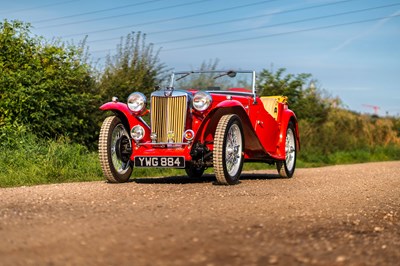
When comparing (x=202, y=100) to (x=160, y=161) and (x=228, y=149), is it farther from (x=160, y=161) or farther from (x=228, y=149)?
(x=160, y=161)

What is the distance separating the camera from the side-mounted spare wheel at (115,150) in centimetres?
923

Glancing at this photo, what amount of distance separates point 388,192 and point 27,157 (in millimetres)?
6075

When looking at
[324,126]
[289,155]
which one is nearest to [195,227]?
[289,155]

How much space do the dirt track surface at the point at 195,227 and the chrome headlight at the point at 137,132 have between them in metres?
1.32

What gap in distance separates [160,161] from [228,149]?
0.99 metres

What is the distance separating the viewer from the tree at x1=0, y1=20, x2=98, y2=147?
12.4 meters

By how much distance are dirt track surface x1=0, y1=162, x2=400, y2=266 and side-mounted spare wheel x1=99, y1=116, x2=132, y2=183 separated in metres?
1.22

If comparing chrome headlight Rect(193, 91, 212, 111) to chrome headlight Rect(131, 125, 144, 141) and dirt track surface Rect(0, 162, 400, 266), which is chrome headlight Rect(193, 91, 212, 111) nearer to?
chrome headlight Rect(131, 125, 144, 141)

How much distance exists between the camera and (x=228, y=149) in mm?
8938

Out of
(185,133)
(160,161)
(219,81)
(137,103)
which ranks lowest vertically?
(160,161)

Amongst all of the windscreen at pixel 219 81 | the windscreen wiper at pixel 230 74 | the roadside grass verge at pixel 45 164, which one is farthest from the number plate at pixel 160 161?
the windscreen wiper at pixel 230 74

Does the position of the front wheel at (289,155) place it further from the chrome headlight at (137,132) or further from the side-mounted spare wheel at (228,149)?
the chrome headlight at (137,132)

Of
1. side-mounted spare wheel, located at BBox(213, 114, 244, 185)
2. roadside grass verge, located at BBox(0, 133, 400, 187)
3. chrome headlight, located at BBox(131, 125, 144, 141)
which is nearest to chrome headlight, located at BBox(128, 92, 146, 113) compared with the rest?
chrome headlight, located at BBox(131, 125, 144, 141)

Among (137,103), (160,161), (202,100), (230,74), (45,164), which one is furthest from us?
(230,74)
